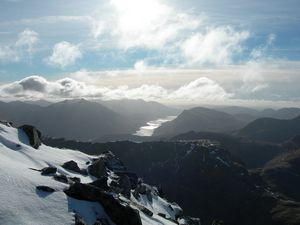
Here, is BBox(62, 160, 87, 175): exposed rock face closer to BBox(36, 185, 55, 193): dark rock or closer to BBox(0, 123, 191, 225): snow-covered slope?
BBox(0, 123, 191, 225): snow-covered slope

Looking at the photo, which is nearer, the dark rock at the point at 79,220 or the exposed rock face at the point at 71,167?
the dark rock at the point at 79,220

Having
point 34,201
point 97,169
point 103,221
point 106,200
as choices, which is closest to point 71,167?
point 97,169

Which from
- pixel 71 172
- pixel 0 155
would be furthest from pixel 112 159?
pixel 0 155

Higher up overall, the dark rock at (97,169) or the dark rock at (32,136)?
the dark rock at (32,136)

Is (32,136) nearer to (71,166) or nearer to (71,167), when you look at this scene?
(71,166)

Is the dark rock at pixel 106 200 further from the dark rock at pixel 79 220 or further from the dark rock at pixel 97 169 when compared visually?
the dark rock at pixel 97 169

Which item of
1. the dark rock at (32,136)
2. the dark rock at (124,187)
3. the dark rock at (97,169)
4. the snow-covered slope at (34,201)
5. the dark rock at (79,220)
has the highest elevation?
the dark rock at (32,136)

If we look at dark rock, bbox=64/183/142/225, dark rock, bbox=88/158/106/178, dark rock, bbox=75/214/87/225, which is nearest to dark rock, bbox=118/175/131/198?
dark rock, bbox=88/158/106/178

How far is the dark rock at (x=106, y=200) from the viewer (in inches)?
2621

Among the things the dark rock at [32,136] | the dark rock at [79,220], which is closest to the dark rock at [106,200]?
the dark rock at [79,220]

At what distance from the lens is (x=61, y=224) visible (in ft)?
180

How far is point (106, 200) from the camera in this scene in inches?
2675

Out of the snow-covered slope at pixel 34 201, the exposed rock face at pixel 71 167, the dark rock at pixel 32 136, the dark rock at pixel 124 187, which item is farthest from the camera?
the dark rock at pixel 32 136

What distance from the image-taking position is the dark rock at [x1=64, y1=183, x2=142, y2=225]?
66562 millimetres
